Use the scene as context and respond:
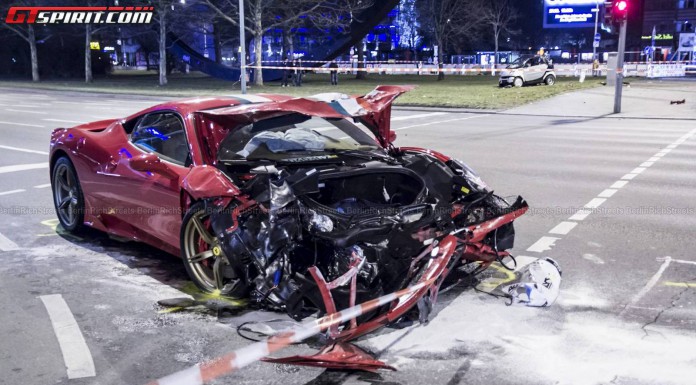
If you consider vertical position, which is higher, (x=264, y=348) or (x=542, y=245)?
(x=264, y=348)

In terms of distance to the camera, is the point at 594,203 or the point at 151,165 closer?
the point at 151,165

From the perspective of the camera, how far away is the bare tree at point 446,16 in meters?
51.6

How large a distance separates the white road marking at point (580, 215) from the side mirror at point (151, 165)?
4.63 meters

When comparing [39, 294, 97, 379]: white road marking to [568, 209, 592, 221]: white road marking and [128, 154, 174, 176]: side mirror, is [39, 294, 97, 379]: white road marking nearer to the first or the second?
[128, 154, 174, 176]: side mirror

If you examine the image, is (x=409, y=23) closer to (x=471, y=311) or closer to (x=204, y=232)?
(x=204, y=232)

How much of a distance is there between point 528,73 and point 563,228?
1189 inches

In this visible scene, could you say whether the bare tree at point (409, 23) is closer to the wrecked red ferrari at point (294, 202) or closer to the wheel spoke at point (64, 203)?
the wheel spoke at point (64, 203)

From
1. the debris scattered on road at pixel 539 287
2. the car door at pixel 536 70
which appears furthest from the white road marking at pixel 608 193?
the car door at pixel 536 70

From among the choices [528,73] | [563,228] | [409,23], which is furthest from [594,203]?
[409,23]

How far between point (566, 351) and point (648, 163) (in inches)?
333

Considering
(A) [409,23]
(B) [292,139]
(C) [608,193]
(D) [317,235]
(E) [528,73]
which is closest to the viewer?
(D) [317,235]

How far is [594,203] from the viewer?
8.41 meters

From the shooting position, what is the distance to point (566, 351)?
4133 mm

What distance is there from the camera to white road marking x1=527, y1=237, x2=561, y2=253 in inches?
252
